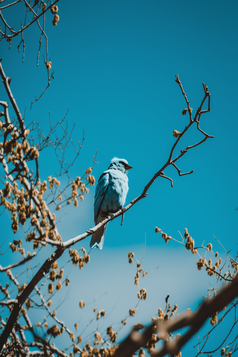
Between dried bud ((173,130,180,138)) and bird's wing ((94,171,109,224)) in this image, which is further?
bird's wing ((94,171,109,224))

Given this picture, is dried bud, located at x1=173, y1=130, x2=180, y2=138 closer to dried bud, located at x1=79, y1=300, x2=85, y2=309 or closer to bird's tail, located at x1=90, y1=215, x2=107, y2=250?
bird's tail, located at x1=90, y1=215, x2=107, y2=250

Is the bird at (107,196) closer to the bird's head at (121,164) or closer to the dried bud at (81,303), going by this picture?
the bird's head at (121,164)

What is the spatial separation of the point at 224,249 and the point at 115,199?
193 centimetres

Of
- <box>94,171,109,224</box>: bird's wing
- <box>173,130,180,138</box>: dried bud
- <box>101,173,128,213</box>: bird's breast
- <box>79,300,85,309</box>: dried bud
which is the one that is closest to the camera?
<box>173,130,180,138</box>: dried bud

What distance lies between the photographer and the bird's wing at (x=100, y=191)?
501cm

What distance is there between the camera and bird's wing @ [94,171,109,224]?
197 inches

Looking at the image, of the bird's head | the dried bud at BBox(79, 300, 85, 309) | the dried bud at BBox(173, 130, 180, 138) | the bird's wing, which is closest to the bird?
the bird's wing

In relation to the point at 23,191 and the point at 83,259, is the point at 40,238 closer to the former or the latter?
the point at 23,191

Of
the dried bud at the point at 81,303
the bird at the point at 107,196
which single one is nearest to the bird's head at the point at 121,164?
the bird at the point at 107,196

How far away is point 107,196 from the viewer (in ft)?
16.1

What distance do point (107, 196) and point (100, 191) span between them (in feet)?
0.71

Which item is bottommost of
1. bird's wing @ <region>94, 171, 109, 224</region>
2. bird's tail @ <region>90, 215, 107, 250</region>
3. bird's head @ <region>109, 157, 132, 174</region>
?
bird's tail @ <region>90, 215, 107, 250</region>

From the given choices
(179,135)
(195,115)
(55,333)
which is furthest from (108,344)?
(195,115)

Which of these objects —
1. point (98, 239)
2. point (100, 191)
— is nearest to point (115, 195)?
point (100, 191)
